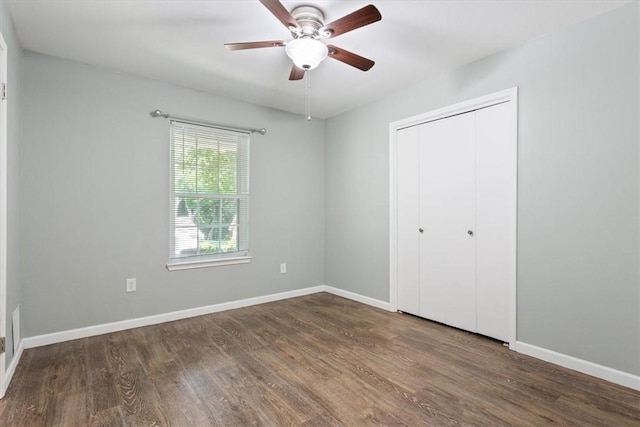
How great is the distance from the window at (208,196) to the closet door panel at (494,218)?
2451 millimetres

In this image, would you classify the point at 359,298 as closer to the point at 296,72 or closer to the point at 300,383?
the point at 300,383

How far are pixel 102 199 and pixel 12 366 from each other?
4.50 ft

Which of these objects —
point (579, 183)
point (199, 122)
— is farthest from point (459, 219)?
point (199, 122)

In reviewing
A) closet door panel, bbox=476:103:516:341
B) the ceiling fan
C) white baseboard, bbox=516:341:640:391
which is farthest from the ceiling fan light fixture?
white baseboard, bbox=516:341:640:391

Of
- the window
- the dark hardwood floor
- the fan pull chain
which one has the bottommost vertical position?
the dark hardwood floor

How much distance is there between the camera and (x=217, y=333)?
297 cm

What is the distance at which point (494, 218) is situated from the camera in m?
2.77

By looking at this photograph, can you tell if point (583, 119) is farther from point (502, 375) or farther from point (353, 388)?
point (353, 388)

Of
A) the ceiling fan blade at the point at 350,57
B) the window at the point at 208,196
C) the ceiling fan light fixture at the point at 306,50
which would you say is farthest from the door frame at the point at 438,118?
the window at the point at 208,196

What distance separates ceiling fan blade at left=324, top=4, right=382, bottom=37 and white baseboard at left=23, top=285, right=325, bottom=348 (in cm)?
292

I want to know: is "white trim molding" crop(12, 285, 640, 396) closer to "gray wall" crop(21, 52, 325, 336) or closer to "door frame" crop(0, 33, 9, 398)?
"gray wall" crop(21, 52, 325, 336)

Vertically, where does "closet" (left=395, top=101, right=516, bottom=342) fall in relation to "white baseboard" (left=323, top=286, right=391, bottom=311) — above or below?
above

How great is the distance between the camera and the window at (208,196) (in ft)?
11.1

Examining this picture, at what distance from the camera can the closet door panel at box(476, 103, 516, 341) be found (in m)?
2.67
